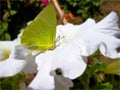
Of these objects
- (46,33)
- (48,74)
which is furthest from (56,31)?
(48,74)

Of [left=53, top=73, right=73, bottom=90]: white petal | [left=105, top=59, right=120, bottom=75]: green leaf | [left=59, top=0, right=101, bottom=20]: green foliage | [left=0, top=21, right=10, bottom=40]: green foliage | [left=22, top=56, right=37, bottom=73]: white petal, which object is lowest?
[left=59, top=0, right=101, bottom=20]: green foliage

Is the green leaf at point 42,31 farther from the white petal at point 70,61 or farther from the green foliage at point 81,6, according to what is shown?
the green foliage at point 81,6

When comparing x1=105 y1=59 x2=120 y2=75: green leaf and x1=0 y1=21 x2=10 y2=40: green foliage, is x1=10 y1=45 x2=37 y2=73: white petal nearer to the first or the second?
x1=105 y1=59 x2=120 y2=75: green leaf

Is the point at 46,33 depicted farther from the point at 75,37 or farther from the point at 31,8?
the point at 31,8

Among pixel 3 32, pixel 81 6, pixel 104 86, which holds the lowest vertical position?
pixel 81 6

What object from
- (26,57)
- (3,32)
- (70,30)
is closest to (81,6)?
(3,32)

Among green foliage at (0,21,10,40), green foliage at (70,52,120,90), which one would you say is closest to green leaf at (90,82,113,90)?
green foliage at (70,52,120,90)

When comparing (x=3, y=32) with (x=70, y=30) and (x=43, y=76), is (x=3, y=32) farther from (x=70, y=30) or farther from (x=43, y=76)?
(x=43, y=76)
